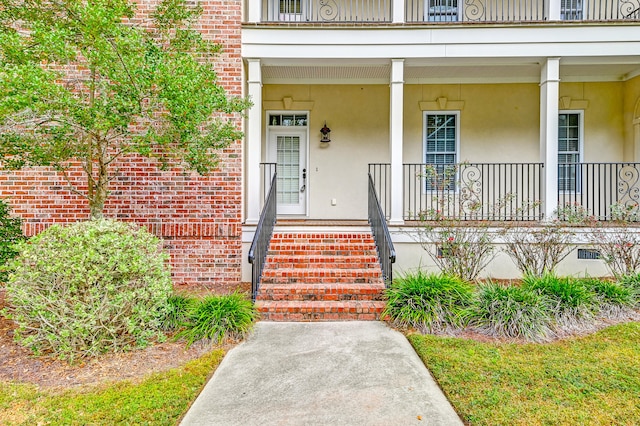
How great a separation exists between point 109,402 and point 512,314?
419 cm

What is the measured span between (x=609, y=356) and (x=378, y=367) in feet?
7.85

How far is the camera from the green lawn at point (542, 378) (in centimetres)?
271

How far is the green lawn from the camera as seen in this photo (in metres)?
2.71

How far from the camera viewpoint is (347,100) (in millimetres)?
8594

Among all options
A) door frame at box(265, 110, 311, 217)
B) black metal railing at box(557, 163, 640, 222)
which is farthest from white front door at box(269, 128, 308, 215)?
black metal railing at box(557, 163, 640, 222)

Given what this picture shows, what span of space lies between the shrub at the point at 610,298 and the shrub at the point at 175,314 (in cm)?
522

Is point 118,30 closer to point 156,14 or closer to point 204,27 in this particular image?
point 156,14

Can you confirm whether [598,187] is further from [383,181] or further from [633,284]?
[383,181]

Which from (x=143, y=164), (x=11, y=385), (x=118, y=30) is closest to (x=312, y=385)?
(x=11, y=385)

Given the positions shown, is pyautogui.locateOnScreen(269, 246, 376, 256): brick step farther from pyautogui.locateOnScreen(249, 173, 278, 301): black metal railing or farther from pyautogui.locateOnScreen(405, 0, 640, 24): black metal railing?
pyautogui.locateOnScreen(405, 0, 640, 24): black metal railing

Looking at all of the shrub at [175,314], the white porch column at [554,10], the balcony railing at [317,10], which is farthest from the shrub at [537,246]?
the balcony railing at [317,10]

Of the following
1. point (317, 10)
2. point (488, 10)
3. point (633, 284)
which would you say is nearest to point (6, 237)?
point (317, 10)

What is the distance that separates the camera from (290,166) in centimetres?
866

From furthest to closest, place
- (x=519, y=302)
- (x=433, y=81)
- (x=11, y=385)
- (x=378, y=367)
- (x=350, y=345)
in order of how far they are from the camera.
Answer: (x=433, y=81) < (x=519, y=302) < (x=350, y=345) < (x=378, y=367) < (x=11, y=385)
